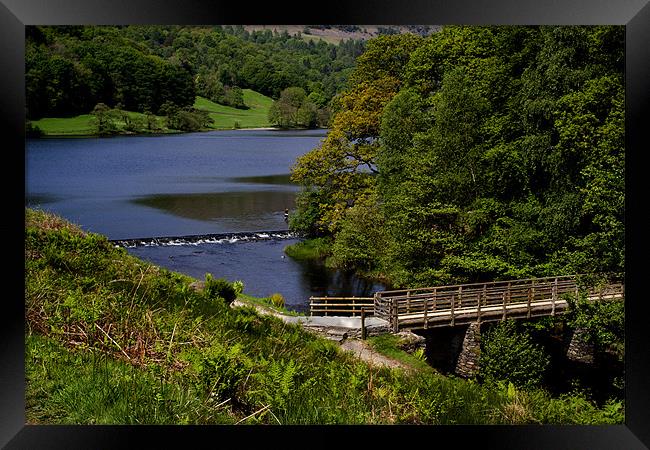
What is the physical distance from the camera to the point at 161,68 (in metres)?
20.8

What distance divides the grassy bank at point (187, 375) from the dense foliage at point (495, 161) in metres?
5.30

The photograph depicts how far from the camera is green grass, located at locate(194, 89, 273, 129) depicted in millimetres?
21031

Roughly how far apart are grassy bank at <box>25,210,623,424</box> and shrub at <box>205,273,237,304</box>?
92cm

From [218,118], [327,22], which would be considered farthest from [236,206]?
[327,22]

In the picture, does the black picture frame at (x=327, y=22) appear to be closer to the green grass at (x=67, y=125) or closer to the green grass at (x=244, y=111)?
the green grass at (x=244, y=111)

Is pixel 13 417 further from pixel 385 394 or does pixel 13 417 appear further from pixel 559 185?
pixel 559 185

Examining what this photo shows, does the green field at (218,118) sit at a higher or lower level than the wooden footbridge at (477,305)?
higher

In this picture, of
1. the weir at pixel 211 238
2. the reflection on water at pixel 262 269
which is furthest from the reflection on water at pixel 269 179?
the reflection on water at pixel 262 269

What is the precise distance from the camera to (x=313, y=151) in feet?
67.1

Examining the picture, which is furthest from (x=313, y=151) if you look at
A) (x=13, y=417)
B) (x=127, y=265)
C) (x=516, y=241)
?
(x=13, y=417)

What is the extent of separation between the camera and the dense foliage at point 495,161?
13273 mm

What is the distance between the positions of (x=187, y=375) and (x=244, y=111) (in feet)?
57.6

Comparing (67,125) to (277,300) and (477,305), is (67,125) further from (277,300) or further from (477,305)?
(477,305)

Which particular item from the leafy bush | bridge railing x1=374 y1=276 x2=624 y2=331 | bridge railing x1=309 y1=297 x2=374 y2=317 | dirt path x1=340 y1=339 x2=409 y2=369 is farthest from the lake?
the leafy bush
